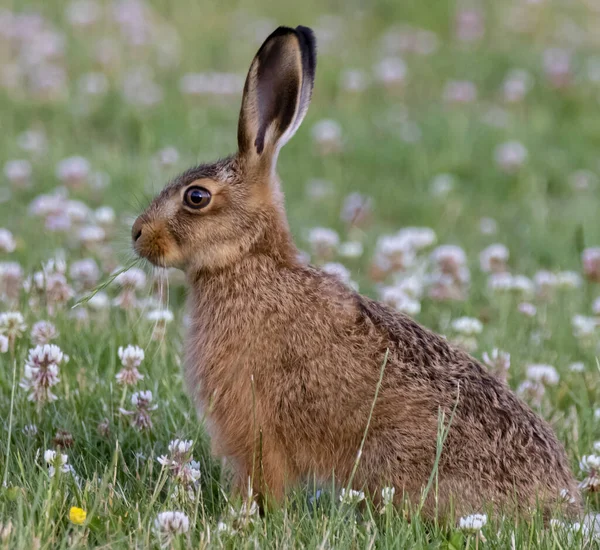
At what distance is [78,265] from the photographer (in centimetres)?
668

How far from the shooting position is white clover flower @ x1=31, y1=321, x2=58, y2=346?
5.34 metres

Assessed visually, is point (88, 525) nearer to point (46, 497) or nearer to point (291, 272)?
point (46, 497)

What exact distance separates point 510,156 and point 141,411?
6366 millimetres

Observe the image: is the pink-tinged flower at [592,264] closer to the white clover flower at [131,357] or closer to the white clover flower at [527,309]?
the white clover flower at [527,309]

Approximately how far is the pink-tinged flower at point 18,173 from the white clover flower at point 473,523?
5761 millimetres

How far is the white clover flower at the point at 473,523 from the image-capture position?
391 centimetres

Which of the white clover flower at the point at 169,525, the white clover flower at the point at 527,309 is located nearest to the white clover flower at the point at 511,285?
the white clover flower at the point at 527,309

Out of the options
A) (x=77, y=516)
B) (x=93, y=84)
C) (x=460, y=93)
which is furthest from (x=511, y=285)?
(x=93, y=84)

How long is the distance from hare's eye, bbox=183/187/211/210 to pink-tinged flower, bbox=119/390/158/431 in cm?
90

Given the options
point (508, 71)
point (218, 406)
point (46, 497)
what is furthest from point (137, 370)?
point (508, 71)

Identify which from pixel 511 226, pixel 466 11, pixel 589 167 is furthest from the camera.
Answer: pixel 466 11

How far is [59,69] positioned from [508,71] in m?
5.44

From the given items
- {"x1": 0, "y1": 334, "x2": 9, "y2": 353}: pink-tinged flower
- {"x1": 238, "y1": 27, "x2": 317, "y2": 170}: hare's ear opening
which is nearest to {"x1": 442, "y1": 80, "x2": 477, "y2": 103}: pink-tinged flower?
{"x1": 238, "y1": 27, "x2": 317, "y2": 170}: hare's ear opening

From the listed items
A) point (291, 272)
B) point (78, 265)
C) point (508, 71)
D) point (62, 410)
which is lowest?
point (62, 410)
